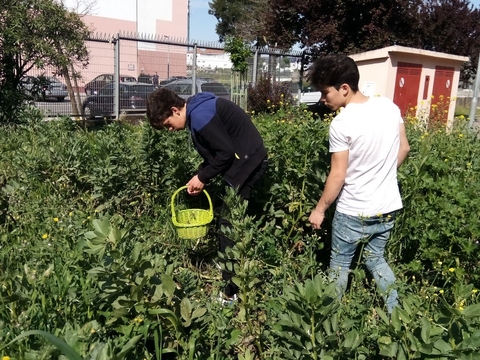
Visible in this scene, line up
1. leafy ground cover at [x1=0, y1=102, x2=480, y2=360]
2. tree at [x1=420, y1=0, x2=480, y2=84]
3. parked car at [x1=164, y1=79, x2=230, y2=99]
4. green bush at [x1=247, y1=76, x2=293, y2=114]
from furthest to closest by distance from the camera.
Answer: tree at [x1=420, y1=0, x2=480, y2=84], green bush at [x1=247, y1=76, x2=293, y2=114], parked car at [x1=164, y1=79, x2=230, y2=99], leafy ground cover at [x1=0, y1=102, x2=480, y2=360]

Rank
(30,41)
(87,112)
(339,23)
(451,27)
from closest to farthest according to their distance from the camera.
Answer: (30,41) → (87,112) → (339,23) → (451,27)

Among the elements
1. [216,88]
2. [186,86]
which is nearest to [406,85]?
[216,88]

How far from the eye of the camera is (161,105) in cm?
314

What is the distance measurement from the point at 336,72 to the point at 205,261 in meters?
1.99

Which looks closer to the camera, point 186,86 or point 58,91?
point 58,91

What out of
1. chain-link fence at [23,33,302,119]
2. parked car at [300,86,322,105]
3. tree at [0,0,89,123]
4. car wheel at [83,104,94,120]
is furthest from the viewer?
parked car at [300,86,322,105]

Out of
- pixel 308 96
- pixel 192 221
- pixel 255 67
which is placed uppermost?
pixel 255 67

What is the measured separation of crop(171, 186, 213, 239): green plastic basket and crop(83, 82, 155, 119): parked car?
965cm

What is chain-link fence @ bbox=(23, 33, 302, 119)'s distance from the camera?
489 inches

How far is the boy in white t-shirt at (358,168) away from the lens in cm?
247

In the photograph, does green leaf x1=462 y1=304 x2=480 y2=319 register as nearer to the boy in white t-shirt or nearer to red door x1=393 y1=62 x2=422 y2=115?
the boy in white t-shirt

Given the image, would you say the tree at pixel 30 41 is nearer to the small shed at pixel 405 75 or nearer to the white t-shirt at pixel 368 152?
the white t-shirt at pixel 368 152

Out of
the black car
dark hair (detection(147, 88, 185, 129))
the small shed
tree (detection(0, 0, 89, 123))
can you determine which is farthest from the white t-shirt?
the black car

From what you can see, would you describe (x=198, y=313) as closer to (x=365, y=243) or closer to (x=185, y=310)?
(x=185, y=310)
